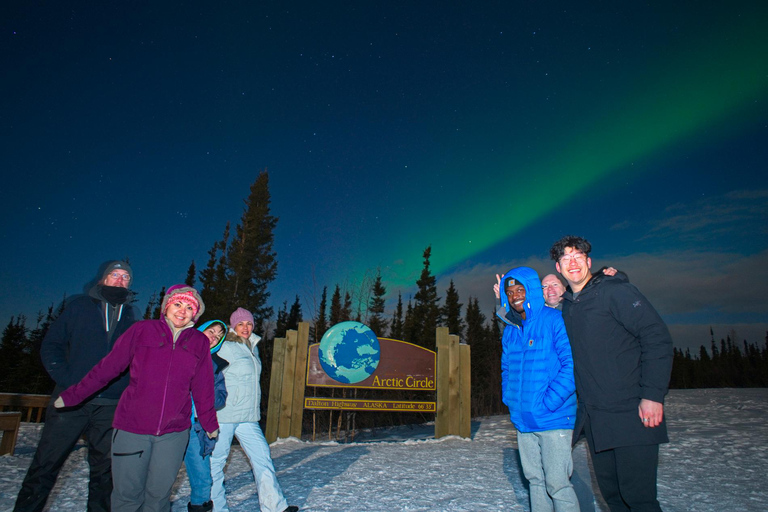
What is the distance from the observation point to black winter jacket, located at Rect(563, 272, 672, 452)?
218 centimetres

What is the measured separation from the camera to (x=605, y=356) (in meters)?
2.36

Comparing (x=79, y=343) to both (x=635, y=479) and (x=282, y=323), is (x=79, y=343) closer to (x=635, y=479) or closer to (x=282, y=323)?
(x=635, y=479)

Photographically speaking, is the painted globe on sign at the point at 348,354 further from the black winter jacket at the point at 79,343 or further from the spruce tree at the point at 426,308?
the spruce tree at the point at 426,308

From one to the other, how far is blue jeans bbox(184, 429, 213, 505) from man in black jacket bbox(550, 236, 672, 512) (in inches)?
107

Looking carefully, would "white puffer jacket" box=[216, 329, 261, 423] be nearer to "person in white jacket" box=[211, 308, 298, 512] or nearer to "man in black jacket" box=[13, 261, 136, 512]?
"person in white jacket" box=[211, 308, 298, 512]

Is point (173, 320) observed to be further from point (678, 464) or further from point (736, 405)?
point (736, 405)

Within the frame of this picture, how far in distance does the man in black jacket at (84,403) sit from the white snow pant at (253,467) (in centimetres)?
77

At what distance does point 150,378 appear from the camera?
2465mm

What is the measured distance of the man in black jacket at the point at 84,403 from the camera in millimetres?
2719

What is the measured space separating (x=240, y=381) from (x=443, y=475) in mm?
2729

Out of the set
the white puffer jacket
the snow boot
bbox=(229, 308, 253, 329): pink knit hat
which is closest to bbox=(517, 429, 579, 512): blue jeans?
the white puffer jacket

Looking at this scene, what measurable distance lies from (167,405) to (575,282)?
258 cm

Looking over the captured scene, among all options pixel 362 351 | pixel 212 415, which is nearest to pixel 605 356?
pixel 212 415

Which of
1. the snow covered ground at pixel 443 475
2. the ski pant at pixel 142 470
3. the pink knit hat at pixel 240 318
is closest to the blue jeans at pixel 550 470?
the snow covered ground at pixel 443 475
